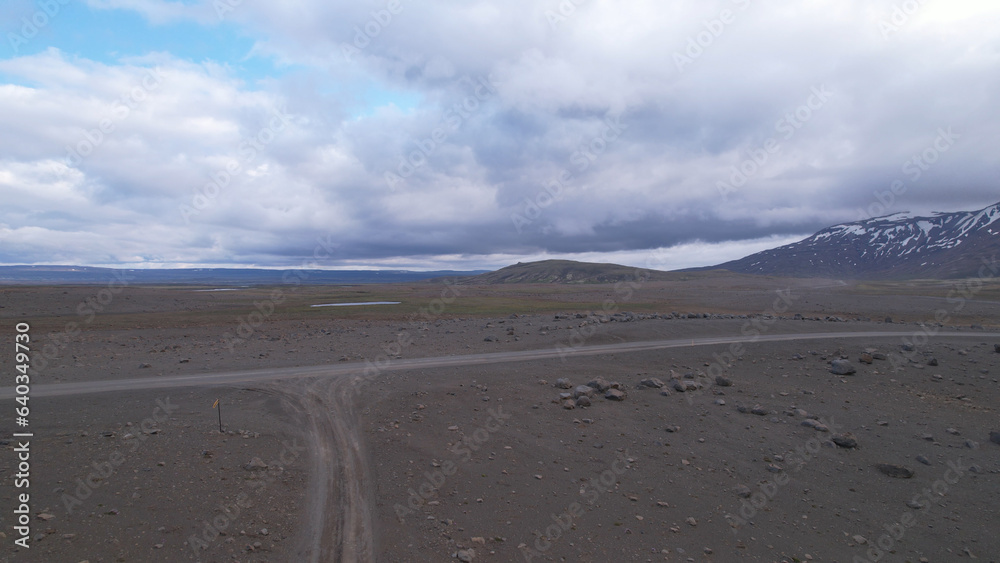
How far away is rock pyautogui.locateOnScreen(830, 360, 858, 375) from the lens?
72.1 feet

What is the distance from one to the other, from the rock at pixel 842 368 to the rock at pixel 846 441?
9246 mm

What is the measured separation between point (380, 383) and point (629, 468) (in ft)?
40.0

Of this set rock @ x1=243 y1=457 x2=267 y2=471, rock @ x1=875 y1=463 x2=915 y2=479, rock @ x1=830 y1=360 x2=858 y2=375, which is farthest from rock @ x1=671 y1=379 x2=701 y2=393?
rock @ x1=243 y1=457 x2=267 y2=471

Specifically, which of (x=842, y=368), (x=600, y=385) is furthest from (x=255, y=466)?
(x=842, y=368)

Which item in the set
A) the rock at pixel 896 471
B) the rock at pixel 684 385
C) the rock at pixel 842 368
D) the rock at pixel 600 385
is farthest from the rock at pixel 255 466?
the rock at pixel 842 368

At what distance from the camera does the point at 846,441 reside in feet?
46.1

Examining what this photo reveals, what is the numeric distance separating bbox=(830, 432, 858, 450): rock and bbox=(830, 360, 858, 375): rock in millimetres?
9246

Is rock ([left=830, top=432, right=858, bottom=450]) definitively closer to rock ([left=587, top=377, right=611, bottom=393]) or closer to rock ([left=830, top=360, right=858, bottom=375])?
rock ([left=587, top=377, right=611, bottom=393])

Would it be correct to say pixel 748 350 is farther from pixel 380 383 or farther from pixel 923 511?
pixel 380 383

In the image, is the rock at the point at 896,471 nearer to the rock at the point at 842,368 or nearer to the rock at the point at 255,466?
the rock at the point at 842,368

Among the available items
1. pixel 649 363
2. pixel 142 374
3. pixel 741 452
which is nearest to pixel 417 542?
pixel 741 452

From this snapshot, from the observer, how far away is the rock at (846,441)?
14.0 metres

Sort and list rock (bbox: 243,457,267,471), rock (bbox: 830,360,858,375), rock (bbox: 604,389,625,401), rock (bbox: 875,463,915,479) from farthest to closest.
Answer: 1. rock (bbox: 830,360,858,375)
2. rock (bbox: 604,389,625,401)
3. rock (bbox: 875,463,915,479)
4. rock (bbox: 243,457,267,471)

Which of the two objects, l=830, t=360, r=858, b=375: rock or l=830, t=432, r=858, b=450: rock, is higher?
l=830, t=360, r=858, b=375: rock
